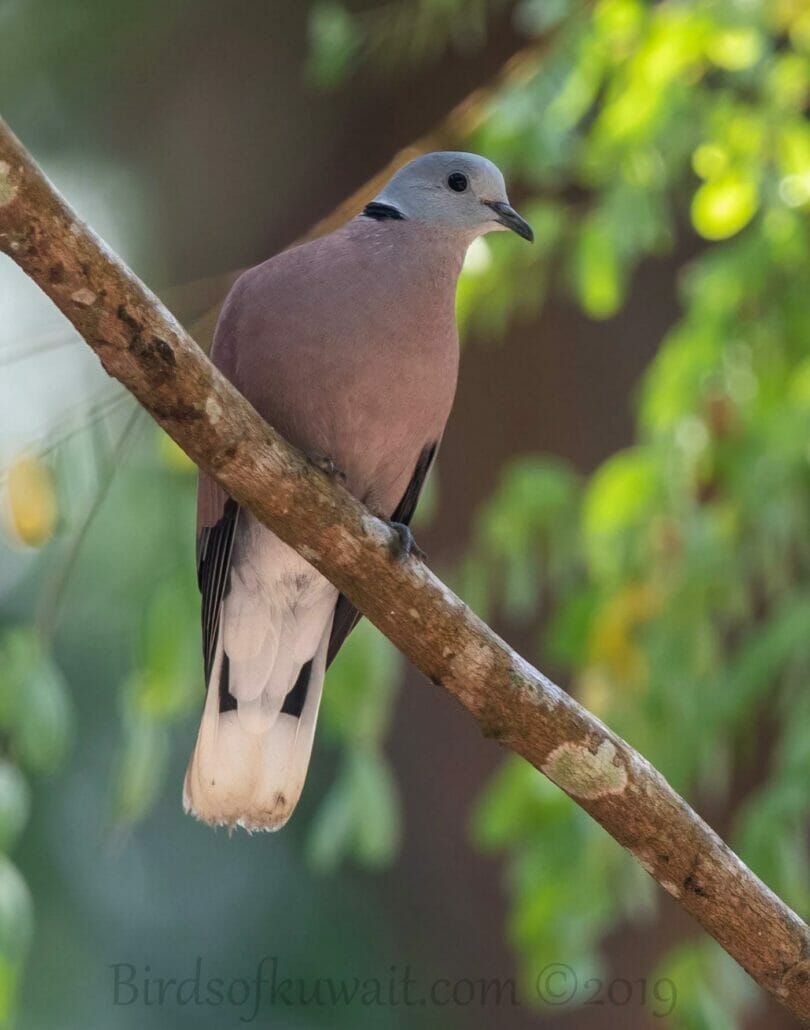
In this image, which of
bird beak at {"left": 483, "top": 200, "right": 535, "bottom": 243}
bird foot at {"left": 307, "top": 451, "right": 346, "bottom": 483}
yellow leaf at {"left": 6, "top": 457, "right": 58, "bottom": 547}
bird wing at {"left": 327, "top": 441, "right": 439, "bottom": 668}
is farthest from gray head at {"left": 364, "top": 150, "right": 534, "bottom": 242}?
yellow leaf at {"left": 6, "top": 457, "right": 58, "bottom": 547}

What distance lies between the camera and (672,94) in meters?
3.75

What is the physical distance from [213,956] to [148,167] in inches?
151

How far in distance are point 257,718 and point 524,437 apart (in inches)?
104

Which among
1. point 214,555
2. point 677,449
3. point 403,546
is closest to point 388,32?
point 677,449

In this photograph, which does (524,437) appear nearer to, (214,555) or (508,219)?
(508,219)

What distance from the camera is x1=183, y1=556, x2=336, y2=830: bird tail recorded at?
3.08m

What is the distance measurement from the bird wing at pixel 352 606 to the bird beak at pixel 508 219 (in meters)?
0.55

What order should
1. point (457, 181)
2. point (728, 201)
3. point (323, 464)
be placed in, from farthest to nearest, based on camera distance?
point (728, 201)
point (457, 181)
point (323, 464)

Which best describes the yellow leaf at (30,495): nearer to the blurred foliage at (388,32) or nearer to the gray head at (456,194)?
the gray head at (456,194)

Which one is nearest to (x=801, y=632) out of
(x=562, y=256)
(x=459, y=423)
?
(x=562, y=256)

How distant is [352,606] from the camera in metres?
3.23

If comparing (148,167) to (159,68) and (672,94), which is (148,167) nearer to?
(159,68)

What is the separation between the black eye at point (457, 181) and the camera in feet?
10.9

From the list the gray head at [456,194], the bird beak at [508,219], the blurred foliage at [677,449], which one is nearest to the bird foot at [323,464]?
the gray head at [456,194]
